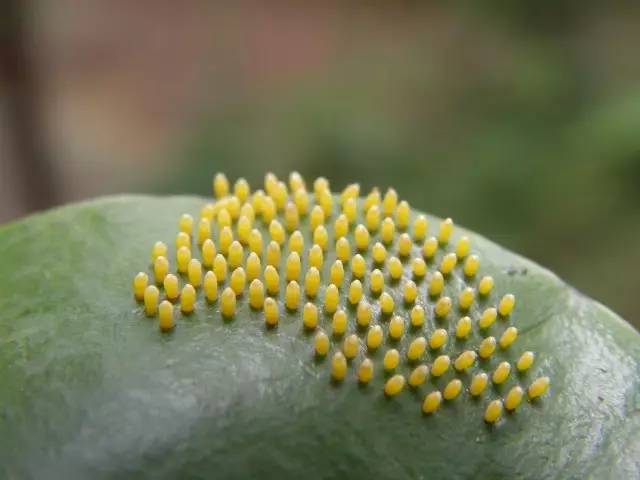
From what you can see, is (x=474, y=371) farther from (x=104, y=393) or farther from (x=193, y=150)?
(x=193, y=150)

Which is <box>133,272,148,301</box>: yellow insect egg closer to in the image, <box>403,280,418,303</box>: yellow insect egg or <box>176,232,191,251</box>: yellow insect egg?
<box>176,232,191,251</box>: yellow insect egg

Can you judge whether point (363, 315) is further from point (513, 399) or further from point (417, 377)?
point (513, 399)

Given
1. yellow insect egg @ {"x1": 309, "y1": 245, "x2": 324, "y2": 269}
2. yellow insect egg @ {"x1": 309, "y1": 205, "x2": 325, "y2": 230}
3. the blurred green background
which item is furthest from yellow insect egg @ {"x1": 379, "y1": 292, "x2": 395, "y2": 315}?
the blurred green background

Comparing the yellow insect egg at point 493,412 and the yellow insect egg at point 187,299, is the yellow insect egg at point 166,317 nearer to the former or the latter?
the yellow insect egg at point 187,299

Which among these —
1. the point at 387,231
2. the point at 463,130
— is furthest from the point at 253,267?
the point at 463,130

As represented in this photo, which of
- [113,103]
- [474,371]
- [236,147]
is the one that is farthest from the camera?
[113,103]

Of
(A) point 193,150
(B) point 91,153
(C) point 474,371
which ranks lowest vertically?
(B) point 91,153

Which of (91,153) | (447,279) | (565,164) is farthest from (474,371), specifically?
(91,153)
